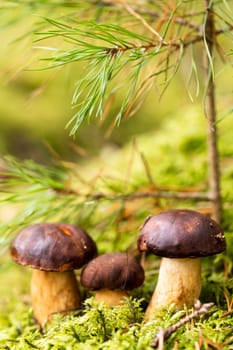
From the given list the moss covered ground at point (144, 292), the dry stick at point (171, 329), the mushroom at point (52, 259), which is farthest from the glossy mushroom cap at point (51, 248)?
the dry stick at point (171, 329)

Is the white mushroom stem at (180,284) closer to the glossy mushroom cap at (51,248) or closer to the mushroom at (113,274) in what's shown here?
the mushroom at (113,274)

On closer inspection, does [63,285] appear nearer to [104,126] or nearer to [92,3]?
[92,3]

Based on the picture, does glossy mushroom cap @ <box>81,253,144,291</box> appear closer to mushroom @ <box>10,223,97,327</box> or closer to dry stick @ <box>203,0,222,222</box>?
mushroom @ <box>10,223,97,327</box>

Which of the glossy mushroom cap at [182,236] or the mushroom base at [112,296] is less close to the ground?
the glossy mushroom cap at [182,236]

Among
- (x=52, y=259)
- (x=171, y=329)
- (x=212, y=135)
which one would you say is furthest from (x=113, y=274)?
(x=212, y=135)

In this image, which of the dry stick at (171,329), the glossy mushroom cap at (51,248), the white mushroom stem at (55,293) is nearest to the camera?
the dry stick at (171,329)

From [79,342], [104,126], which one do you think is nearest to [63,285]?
[79,342]
